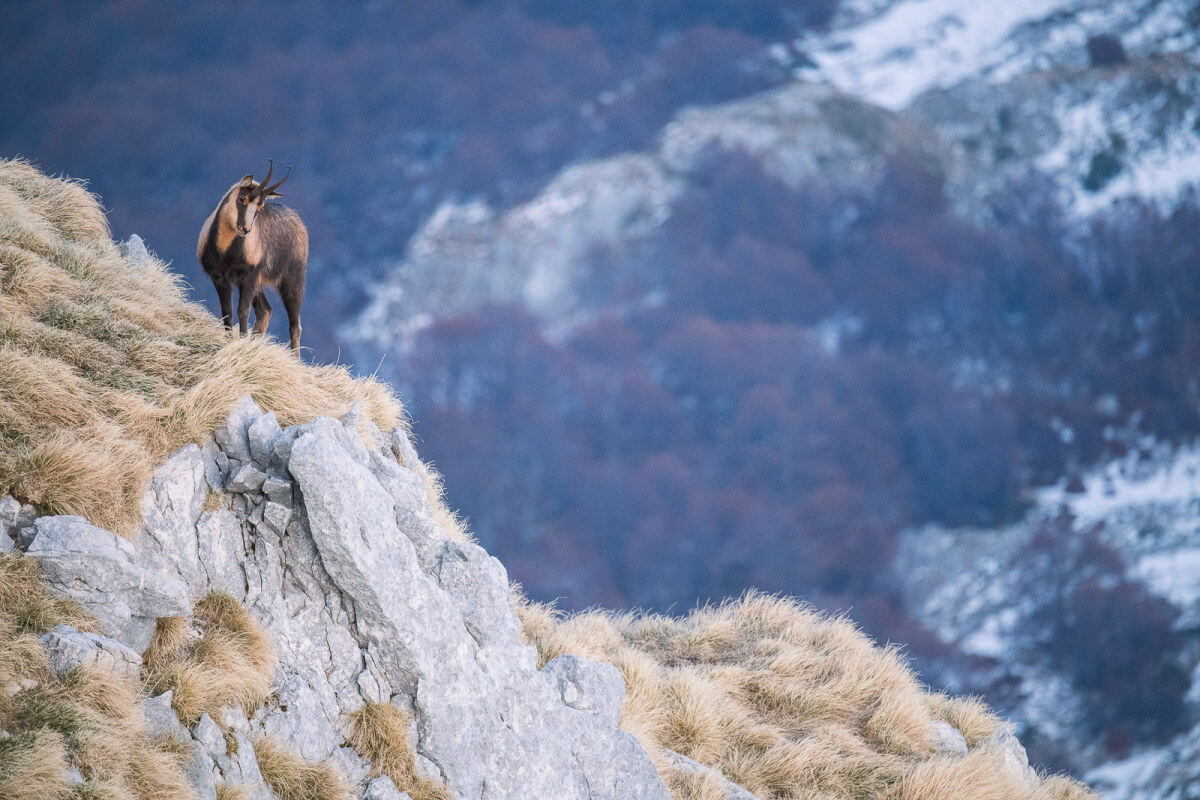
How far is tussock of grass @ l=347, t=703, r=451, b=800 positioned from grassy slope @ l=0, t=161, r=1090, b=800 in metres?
0.03

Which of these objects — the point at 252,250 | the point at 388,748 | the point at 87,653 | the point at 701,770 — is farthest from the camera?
the point at 252,250

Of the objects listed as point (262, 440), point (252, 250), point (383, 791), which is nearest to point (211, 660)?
point (383, 791)

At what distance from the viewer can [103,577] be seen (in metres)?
6.51

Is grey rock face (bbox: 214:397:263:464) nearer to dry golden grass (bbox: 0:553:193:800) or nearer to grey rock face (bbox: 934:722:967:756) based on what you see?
dry golden grass (bbox: 0:553:193:800)

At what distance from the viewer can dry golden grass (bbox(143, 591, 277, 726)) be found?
6480 millimetres

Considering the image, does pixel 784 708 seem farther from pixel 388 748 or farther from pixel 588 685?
pixel 388 748

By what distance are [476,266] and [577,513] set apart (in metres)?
49.3

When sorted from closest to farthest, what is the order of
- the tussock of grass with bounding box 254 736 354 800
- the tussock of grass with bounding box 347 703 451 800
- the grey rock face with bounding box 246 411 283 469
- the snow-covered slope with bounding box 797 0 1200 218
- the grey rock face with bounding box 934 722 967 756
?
the tussock of grass with bounding box 254 736 354 800
the tussock of grass with bounding box 347 703 451 800
the grey rock face with bounding box 246 411 283 469
the grey rock face with bounding box 934 722 967 756
the snow-covered slope with bounding box 797 0 1200 218

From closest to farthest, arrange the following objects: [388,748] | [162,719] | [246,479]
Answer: [162,719] < [388,748] < [246,479]

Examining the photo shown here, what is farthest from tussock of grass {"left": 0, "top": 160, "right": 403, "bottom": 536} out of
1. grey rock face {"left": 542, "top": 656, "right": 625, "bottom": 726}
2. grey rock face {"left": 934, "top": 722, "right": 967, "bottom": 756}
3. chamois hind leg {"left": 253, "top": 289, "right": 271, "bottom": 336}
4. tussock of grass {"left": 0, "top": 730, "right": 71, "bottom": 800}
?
grey rock face {"left": 934, "top": 722, "right": 967, "bottom": 756}

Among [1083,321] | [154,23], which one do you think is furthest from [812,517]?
[154,23]

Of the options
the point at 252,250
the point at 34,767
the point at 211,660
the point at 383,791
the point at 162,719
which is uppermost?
the point at 252,250

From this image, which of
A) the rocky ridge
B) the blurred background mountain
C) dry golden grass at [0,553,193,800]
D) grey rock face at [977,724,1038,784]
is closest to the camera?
dry golden grass at [0,553,193,800]

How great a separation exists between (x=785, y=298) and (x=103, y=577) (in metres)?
167
